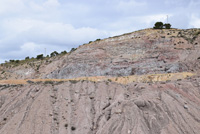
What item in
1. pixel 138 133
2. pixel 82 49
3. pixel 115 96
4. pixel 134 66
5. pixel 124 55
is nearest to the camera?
pixel 138 133

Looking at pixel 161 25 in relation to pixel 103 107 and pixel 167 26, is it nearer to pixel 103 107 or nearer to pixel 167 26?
pixel 167 26

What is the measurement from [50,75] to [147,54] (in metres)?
19.6

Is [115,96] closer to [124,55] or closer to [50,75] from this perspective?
[124,55]

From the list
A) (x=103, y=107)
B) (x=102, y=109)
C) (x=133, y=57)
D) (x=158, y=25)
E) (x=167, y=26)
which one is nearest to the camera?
(x=102, y=109)

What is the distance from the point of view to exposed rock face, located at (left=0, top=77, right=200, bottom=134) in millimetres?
17141

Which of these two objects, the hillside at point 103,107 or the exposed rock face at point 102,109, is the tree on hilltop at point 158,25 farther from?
the exposed rock face at point 102,109

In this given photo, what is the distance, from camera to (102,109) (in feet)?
65.2

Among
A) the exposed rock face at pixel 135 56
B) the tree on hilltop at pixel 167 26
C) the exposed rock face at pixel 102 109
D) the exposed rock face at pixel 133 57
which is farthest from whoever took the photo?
the tree on hilltop at pixel 167 26

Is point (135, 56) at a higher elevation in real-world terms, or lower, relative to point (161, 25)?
lower

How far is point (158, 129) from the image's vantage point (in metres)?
16.5

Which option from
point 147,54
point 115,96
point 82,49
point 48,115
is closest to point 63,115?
point 48,115

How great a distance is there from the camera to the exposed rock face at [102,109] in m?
17.1

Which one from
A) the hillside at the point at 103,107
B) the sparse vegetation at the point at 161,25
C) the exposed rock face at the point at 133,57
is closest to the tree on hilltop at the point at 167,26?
the sparse vegetation at the point at 161,25

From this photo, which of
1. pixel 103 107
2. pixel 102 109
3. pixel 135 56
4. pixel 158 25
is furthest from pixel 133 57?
pixel 102 109
